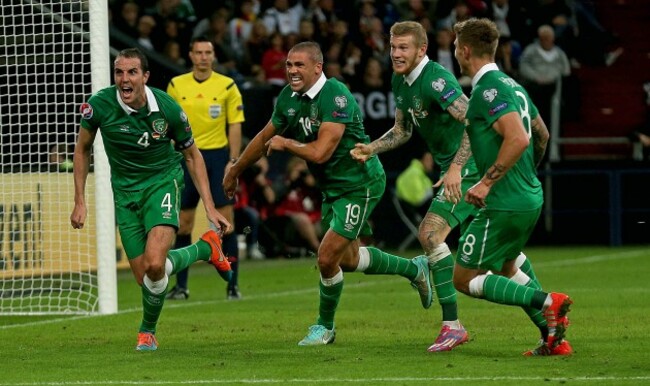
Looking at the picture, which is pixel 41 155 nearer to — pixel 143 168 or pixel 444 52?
pixel 143 168

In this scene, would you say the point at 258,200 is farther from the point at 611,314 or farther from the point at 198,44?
the point at 611,314

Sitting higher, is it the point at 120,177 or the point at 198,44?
the point at 198,44

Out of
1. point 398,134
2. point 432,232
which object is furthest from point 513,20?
point 432,232

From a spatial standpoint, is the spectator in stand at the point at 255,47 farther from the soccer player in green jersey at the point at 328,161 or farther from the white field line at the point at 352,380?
the white field line at the point at 352,380

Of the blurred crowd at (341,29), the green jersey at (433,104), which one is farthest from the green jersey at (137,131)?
the blurred crowd at (341,29)

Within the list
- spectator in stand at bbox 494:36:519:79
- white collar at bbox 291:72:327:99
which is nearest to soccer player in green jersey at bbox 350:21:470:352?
white collar at bbox 291:72:327:99

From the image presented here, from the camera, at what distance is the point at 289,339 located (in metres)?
11.2

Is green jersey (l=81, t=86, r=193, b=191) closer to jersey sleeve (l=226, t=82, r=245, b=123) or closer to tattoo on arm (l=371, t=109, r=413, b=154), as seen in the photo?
tattoo on arm (l=371, t=109, r=413, b=154)

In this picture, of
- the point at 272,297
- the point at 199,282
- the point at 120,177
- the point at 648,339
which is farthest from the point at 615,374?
the point at 199,282

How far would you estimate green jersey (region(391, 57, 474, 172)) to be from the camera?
10484mm

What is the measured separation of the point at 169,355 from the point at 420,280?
7.16 feet

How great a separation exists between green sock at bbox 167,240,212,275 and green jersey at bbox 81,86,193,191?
697 mm

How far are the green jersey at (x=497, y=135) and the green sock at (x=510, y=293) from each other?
1.52ft

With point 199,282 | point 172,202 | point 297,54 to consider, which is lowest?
point 199,282
